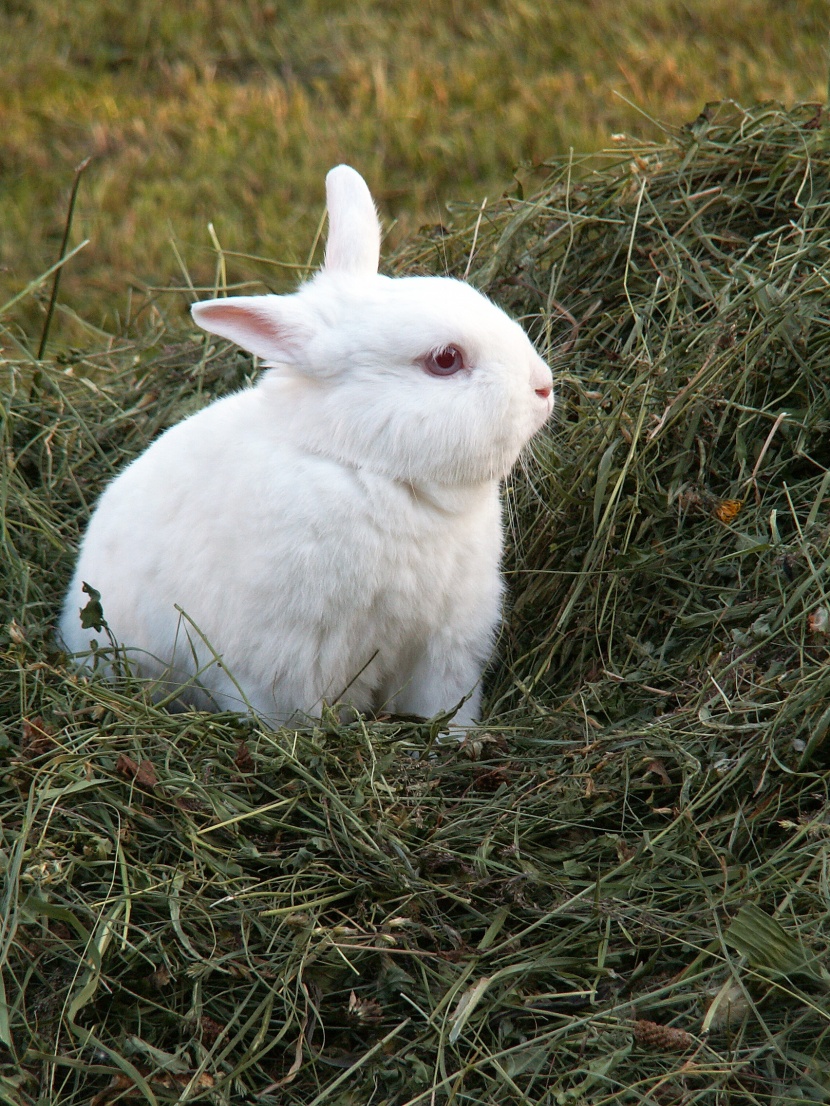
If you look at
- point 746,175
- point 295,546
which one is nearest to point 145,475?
point 295,546

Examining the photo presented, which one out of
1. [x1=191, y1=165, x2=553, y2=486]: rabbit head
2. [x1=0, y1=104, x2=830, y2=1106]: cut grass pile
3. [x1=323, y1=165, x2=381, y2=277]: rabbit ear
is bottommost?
[x1=0, y1=104, x2=830, y2=1106]: cut grass pile

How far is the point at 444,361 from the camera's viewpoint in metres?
3.00

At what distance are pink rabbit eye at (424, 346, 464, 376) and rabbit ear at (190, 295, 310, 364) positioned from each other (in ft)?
1.04

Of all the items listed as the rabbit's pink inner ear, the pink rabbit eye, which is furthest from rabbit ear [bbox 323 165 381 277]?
the pink rabbit eye

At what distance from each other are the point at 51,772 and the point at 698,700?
148 cm

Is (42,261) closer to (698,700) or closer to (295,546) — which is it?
(295,546)

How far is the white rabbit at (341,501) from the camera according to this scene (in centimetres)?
301

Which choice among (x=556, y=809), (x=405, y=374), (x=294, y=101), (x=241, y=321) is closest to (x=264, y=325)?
(x=241, y=321)

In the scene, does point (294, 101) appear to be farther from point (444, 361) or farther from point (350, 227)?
point (444, 361)

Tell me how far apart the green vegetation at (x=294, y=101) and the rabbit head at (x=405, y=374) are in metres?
2.63

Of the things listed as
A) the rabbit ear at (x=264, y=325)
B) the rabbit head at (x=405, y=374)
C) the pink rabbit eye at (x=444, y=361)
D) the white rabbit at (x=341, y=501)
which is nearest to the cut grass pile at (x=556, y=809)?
→ the white rabbit at (x=341, y=501)

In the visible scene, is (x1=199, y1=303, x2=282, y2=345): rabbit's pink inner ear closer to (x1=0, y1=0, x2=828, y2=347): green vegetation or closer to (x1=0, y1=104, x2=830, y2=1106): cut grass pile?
(x1=0, y1=104, x2=830, y2=1106): cut grass pile

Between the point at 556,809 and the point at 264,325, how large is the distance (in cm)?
136

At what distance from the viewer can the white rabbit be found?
301 cm
